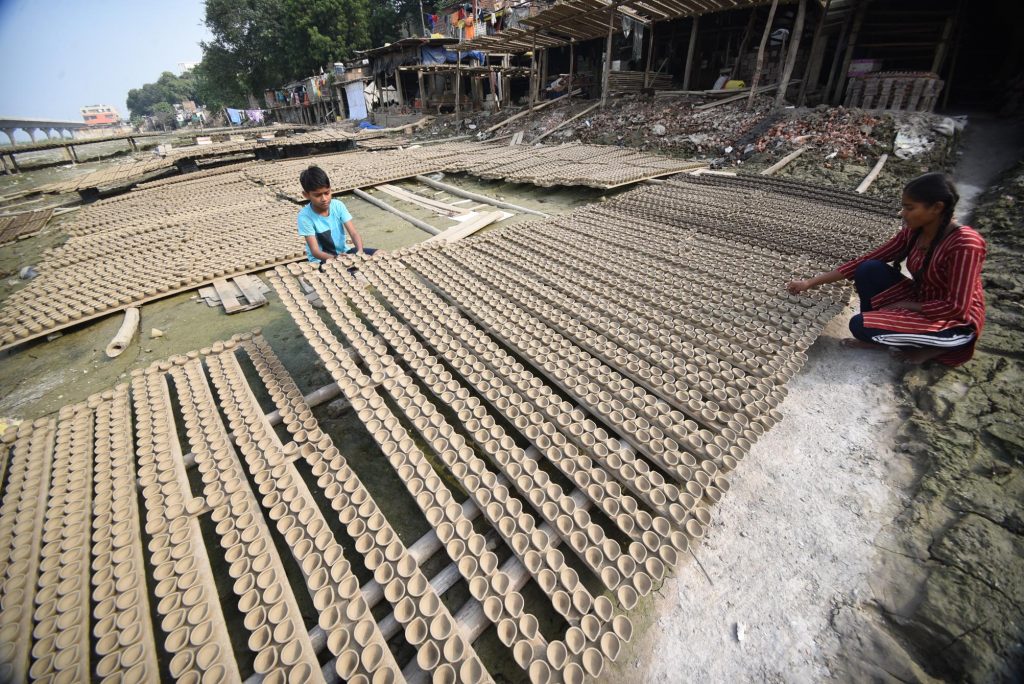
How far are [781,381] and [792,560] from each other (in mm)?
1124

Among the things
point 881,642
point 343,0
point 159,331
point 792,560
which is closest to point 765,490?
point 792,560

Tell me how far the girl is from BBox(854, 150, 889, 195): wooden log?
4609mm

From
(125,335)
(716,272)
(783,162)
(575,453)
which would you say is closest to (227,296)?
(125,335)

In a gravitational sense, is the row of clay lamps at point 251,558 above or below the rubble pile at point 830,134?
below

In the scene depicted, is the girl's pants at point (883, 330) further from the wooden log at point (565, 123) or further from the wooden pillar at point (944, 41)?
the wooden log at point (565, 123)

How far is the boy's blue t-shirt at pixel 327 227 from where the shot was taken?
411 cm

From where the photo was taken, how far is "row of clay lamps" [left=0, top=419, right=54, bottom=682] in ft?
5.30

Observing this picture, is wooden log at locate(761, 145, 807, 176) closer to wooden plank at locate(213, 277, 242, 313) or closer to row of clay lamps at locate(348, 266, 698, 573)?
row of clay lamps at locate(348, 266, 698, 573)

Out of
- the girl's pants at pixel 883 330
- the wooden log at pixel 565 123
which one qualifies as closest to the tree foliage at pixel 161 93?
the wooden log at pixel 565 123

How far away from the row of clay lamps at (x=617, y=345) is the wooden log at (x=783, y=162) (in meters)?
6.19

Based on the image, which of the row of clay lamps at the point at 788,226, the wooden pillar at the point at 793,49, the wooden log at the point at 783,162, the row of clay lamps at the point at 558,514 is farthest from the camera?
the wooden pillar at the point at 793,49

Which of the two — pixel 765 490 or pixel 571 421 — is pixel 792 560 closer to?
pixel 765 490

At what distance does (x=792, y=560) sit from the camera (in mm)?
1927

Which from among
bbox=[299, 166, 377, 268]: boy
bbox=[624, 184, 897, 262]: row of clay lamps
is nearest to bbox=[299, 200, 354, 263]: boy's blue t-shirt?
bbox=[299, 166, 377, 268]: boy
